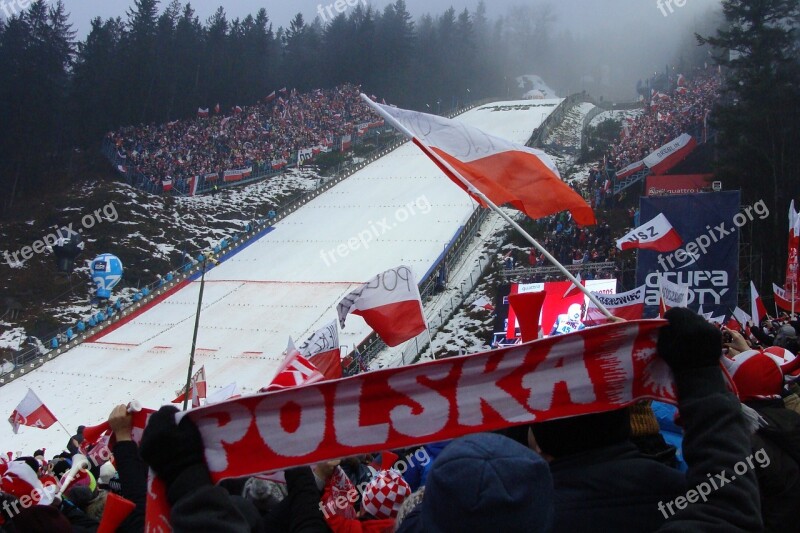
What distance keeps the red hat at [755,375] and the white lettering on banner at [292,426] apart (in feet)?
4.61

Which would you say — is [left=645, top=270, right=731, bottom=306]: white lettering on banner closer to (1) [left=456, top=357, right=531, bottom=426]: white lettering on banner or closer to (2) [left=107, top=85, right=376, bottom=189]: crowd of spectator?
(1) [left=456, top=357, right=531, bottom=426]: white lettering on banner

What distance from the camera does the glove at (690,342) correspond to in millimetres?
1929

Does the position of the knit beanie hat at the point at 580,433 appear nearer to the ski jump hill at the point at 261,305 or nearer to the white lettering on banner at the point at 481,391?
the white lettering on banner at the point at 481,391

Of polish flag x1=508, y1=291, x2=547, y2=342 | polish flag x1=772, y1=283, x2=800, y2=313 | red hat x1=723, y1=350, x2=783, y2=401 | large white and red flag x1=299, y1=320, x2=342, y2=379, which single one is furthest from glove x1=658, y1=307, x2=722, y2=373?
polish flag x1=772, y1=283, x2=800, y2=313

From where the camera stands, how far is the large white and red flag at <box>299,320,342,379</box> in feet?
26.8

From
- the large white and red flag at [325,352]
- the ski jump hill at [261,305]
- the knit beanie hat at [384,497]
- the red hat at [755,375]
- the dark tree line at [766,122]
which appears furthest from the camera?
the dark tree line at [766,122]

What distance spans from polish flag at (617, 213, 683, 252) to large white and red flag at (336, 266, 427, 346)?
4.67 meters

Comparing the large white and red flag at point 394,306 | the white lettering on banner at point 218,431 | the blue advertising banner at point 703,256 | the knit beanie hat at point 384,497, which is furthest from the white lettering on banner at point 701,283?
the white lettering on banner at point 218,431

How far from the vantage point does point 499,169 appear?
5789 mm

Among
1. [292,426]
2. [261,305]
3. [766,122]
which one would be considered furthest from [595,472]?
[261,305]

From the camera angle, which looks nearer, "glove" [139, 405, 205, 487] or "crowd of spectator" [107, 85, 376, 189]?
"glove" [139, 405, 205, 487]

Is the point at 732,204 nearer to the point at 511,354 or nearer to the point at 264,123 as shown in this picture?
the point at 511,354

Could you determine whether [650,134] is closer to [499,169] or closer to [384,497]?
[499,169]

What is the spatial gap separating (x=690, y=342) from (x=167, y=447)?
4.34ft
